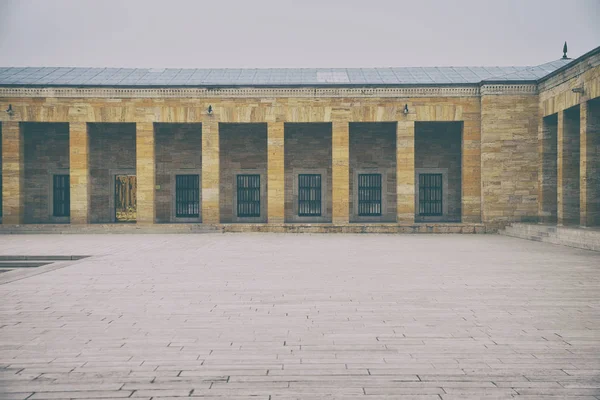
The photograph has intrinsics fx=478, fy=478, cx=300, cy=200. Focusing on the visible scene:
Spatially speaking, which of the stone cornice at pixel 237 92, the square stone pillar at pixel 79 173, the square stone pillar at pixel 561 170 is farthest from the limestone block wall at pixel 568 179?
the square stone pillar at pixel 79 173

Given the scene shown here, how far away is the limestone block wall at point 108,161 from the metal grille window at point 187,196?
208 cm

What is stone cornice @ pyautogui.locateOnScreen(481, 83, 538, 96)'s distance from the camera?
17.4 m

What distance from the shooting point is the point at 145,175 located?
59.2ft

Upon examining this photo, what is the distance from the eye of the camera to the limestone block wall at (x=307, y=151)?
2023 cm

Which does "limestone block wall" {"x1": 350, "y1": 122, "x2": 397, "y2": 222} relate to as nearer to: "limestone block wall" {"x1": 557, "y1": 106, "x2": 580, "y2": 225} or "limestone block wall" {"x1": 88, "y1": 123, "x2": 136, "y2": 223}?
"limestone block wall" {"x1": 557, "y1": 106, "x2": 580, "y2": 225}

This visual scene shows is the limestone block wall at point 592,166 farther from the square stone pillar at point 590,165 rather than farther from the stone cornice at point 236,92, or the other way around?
the stone cornice at point 236,92

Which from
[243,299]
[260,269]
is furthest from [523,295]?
[260,269]

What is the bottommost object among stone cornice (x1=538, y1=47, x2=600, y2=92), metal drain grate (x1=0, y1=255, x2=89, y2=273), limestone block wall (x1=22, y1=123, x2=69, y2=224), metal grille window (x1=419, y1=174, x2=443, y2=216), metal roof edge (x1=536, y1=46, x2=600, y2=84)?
metal drain grate (x1=0, y1=255, x2=89, y2=273)

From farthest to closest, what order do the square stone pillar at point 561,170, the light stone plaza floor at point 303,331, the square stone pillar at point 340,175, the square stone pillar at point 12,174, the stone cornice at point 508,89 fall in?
the square stone pillar at point 12,174 < the square stone pillar at point 340,175 < the stone cornice at point 508,89 < the square stone pillar at point 561,170 < the light stone plaza floor at point 303,331

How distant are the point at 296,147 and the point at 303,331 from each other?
1593 cm

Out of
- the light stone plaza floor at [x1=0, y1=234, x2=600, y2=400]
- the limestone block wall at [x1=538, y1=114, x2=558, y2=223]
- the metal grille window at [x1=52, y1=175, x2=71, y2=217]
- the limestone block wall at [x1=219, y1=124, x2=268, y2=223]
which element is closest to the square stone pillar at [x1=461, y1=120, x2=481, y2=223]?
the limestone block wall at [x1=538, y1=114, x2=558, y2=223]

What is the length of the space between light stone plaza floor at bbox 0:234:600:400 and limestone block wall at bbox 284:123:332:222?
11.2 metres

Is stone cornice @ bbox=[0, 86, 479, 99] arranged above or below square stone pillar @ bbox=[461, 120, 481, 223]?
above

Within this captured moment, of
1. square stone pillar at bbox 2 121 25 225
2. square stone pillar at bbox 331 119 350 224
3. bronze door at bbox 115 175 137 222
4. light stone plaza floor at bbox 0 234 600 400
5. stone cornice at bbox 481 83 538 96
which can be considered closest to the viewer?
light stone plaza floor at bbox 0 234 600 400
